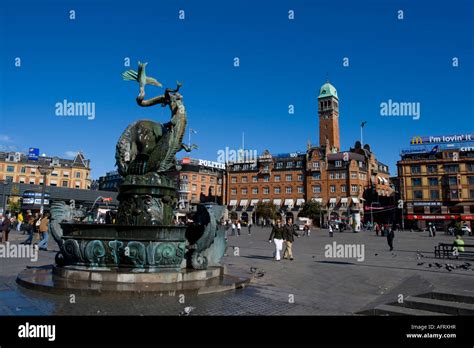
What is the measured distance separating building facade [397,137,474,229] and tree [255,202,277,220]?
82.9 feet

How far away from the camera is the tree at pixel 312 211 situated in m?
72.9

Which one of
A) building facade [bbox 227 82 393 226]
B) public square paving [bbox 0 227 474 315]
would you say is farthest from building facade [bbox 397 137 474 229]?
public square paving [bbox 0 227 474 315]

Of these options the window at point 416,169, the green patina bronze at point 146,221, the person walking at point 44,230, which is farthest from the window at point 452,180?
the person walking at point 44,230

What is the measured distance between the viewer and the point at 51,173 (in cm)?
9044

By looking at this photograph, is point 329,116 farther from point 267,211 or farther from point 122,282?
point 122,282

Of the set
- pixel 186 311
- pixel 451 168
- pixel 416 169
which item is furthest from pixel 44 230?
pixel 451 168

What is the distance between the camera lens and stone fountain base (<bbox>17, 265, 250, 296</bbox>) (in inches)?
305

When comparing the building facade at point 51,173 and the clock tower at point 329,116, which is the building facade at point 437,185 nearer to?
the clock tower at point 329,116

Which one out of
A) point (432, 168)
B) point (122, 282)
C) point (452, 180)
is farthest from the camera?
point (432, 168)

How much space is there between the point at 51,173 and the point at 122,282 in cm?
9273

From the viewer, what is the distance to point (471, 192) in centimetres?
6606

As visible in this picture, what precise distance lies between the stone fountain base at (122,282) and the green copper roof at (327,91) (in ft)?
333
